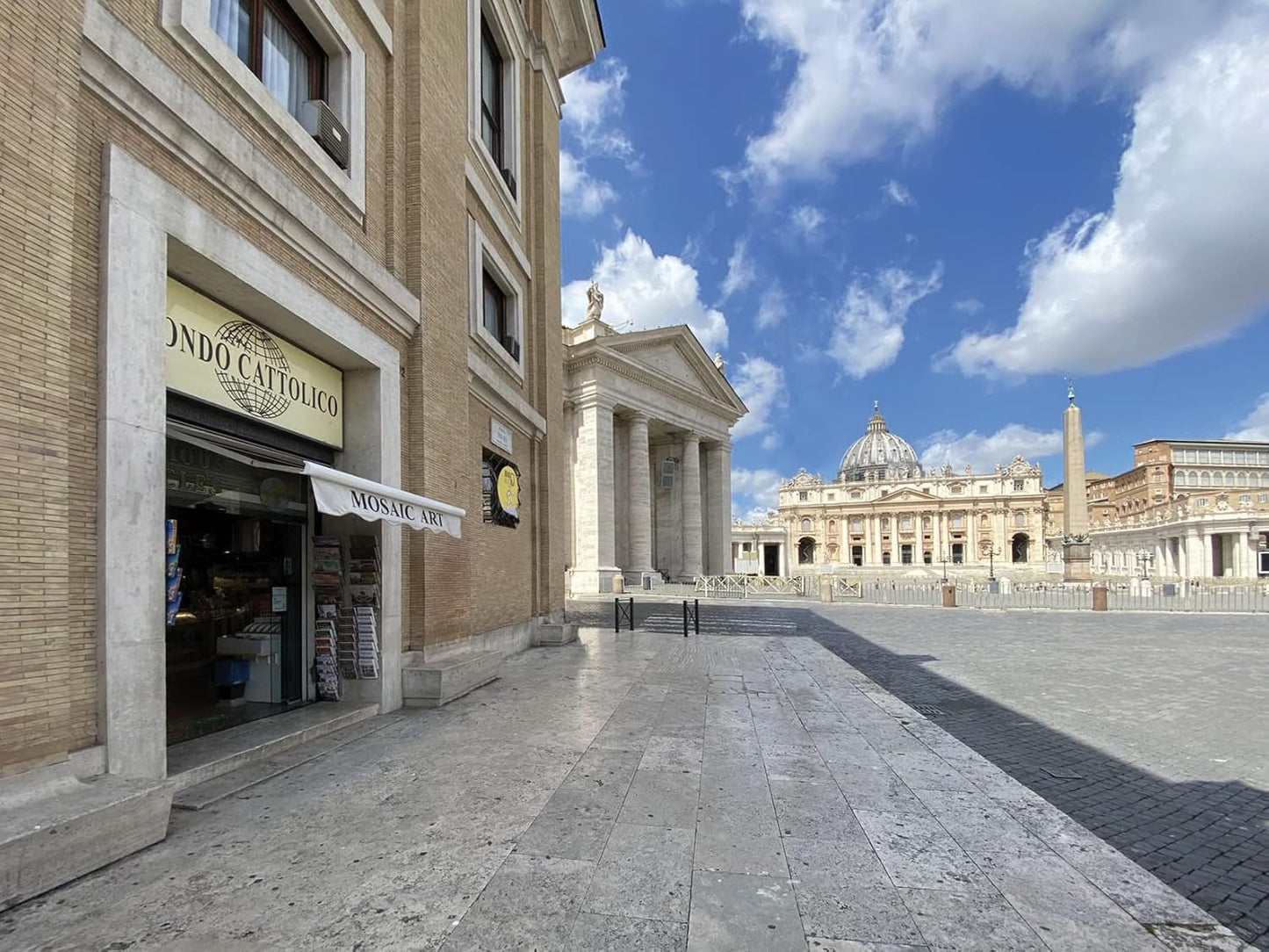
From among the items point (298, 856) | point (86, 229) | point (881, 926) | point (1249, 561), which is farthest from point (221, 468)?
point (1249, 561)

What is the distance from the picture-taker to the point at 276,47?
661 centimetres

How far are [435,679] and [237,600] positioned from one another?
2265 millimetres

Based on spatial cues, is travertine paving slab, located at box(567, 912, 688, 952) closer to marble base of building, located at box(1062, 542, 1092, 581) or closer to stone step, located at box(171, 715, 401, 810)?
stone step, located at box(171, 715, 401, 810)

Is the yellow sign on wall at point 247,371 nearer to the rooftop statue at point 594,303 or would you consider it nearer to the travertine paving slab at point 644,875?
the travertine paving slab at point 644,875

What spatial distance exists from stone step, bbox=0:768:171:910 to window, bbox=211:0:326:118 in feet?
19.8

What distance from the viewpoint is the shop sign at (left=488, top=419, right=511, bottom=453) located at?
11422mm

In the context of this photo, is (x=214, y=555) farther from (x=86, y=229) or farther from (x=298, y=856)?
(x=298, y=856)

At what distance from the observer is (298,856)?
3566mm

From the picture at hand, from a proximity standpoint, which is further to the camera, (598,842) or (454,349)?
(454,349)

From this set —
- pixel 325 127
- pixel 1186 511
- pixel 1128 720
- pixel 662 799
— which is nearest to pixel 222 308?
pixel 325 127

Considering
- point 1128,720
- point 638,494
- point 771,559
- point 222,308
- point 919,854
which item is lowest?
point 771,559

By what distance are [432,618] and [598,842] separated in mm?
4917

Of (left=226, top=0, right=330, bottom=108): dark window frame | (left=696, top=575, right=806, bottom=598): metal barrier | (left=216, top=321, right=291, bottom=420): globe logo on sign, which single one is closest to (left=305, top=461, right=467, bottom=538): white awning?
(left=216, top=321, right=291, bottom=420): globe logo on sign

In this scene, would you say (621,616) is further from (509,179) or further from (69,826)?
(69,826)
